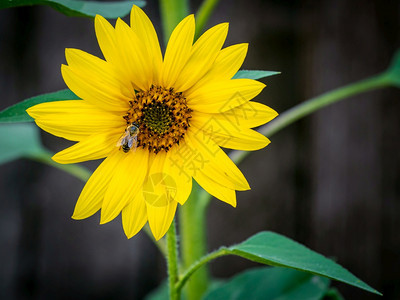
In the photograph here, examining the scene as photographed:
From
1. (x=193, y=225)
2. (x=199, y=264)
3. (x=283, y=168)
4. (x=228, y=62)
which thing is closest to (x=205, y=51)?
(x=228, y=62)

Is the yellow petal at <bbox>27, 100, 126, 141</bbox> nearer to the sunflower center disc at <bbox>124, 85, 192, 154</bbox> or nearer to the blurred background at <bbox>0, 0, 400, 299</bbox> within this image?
the sunflower center disc at <bbox>124, 85, 192, 154</bbox>

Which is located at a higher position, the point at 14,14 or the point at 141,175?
the point at 14,14

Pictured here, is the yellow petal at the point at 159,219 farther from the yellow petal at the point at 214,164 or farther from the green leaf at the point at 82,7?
the green leaf at the point at 82,7

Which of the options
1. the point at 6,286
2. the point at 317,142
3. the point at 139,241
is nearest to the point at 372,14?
the point at 317,142

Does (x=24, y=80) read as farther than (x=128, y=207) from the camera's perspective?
Yes

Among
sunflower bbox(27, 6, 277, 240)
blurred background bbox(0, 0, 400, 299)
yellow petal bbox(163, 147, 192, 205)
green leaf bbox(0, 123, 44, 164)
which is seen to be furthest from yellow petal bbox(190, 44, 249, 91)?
blurred background bbox(0, 0, 400, 299)

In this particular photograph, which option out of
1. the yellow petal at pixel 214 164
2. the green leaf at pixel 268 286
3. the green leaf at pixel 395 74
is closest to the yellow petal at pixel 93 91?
the yellow petal at pixel 214 164

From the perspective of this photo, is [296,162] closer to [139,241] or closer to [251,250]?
[139,241]
